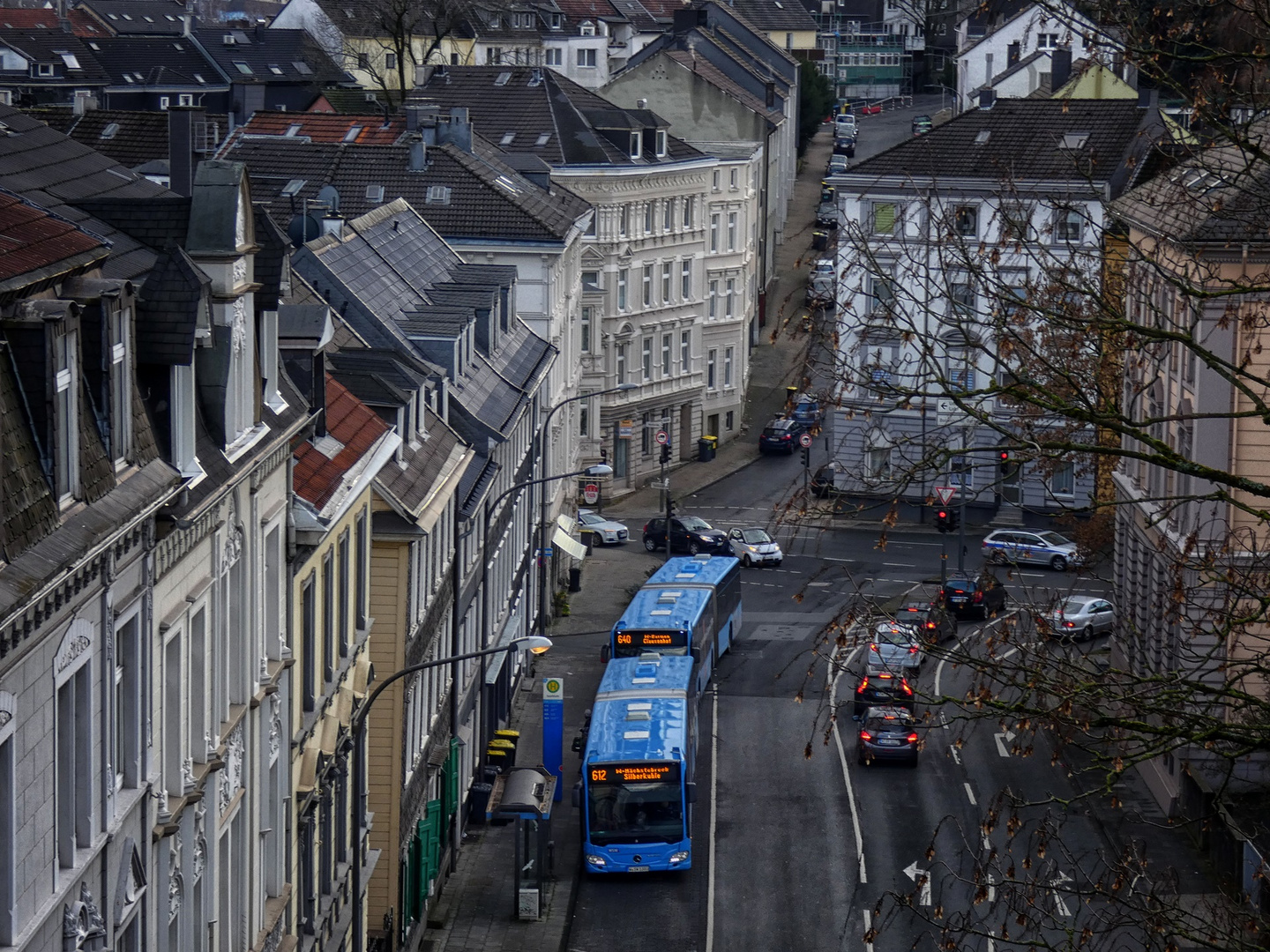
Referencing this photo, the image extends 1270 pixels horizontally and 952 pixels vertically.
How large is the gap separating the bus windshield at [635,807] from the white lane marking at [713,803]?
4.53ft

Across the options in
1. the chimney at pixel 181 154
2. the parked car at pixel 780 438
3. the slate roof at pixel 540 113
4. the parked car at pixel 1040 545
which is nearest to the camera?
the chimney at pixel 181 154

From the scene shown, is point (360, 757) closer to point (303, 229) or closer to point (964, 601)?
point (303, 229)

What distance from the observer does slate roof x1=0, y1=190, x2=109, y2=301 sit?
14141 millimetres

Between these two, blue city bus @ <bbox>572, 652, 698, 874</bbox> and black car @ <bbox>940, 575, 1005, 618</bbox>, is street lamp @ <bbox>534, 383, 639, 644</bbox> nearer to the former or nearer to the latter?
black car @ <bbox>940, 575, 1005, 618</bbox>

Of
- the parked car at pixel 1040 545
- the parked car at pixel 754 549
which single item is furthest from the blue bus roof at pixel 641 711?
the parked car at pixel 1040 545

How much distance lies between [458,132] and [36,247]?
50.3 metres

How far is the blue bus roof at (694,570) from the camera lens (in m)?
56.3

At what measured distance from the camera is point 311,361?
26.3 meters

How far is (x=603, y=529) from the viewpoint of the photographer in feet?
230

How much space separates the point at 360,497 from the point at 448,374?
44.8 ft

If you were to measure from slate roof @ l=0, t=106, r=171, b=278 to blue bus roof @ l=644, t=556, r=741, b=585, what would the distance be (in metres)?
34.8

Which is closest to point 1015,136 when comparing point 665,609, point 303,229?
point 665,609

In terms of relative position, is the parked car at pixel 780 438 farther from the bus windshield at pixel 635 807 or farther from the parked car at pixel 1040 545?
the bus windshield at pixel 635 807

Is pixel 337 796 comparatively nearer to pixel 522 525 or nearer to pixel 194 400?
pixel 194 400
